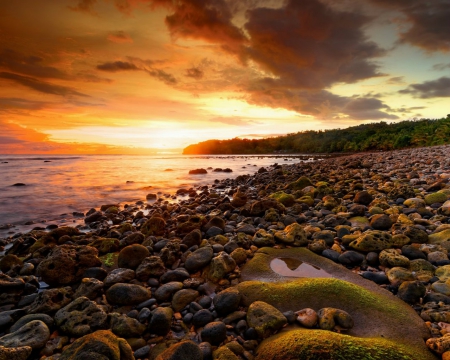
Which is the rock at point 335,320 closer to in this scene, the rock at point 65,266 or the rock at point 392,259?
the rock at point 392,259

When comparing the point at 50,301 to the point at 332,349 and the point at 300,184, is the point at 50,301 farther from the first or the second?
the point at 300,184

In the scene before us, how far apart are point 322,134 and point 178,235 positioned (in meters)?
97.2

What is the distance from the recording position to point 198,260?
462 centimetres

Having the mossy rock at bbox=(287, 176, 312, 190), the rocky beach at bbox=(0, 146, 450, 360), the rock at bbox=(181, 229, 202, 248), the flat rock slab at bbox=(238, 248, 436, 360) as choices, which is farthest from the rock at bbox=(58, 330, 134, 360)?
the mossy rock at bbox=(287, 176, 312, 190)

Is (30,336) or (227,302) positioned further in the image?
(227,302)

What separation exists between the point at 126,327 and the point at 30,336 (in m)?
1.11

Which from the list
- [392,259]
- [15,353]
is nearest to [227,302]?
[15,353]

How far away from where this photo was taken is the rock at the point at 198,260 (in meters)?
4.57

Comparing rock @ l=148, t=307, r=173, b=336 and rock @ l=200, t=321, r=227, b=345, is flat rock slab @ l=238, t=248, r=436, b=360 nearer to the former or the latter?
rock @ l=200, t=321, r=227, b=345

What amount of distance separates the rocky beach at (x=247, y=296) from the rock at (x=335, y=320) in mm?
12

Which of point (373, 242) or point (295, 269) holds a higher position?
point (373, 242)

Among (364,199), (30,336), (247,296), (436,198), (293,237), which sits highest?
(436,198)

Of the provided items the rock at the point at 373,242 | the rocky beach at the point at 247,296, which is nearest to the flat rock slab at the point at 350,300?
the rocky beach at the point at 247,296

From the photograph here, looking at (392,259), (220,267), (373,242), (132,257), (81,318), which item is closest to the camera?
(81,318)
